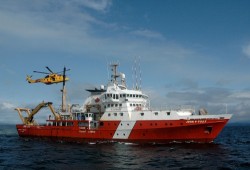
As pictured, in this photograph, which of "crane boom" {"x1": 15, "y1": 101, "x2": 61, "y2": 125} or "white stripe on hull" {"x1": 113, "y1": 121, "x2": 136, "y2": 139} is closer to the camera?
"white stripe on hull" {"x1": 113, "y1": 121, "x2": 136, "y2": 139}

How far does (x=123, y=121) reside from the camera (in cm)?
3525

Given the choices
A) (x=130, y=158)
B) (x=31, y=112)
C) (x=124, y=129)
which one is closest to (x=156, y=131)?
(x=124, y=129)

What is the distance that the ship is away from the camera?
33.2 m

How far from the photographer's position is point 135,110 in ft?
118

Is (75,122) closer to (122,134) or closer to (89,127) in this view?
(89,127)

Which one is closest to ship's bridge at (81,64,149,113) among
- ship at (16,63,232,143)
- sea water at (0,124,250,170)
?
ship at (16,63,232,143)

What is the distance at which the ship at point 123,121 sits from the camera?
33219mm

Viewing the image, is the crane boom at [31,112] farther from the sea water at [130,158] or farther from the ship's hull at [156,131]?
the sea water at [130,158]

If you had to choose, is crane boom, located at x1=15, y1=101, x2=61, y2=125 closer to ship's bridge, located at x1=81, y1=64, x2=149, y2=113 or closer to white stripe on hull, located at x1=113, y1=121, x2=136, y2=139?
ship's bridge, located at x1=81, y1=64, x2=149, y2=113

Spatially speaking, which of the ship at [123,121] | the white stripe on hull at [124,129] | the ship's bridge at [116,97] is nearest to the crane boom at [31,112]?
the ship at [123,121]

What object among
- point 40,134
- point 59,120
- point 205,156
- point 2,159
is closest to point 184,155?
point 205,156

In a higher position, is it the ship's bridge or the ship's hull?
the ship's bridge

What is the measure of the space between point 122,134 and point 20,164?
45.9 feet

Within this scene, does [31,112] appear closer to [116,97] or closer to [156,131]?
[116,97]
